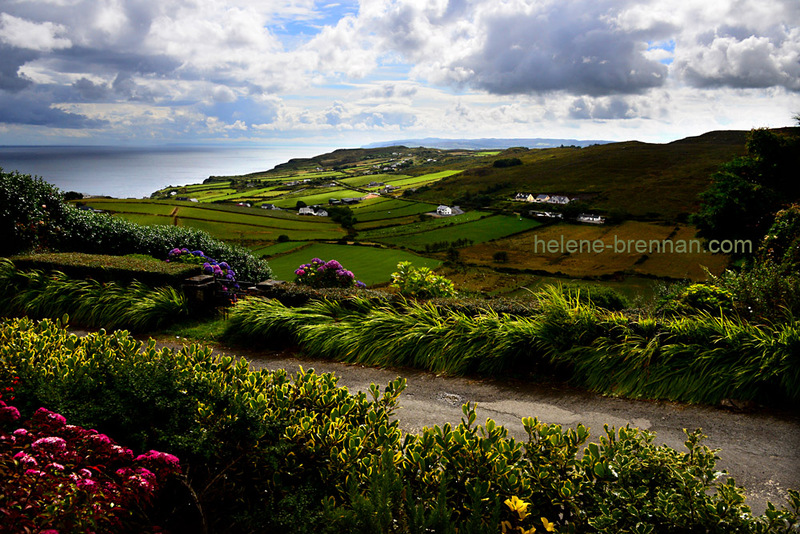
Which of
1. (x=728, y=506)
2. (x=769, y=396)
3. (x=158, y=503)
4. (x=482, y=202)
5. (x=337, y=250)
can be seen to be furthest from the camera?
(x=482, y=202)

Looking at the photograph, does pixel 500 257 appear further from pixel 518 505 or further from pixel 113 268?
pixel 518 505

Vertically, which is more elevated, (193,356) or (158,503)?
(193,356)

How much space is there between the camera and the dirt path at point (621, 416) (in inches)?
149

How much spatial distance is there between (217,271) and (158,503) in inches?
344

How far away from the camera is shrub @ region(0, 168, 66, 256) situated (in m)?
11.9

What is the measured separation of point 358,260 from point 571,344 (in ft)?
94.0

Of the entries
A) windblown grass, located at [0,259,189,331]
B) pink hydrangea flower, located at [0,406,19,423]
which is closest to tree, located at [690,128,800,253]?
windblown grass, located at [0,259,189,331]

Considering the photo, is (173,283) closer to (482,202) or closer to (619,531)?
(619,531)

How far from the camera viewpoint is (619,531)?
204cm

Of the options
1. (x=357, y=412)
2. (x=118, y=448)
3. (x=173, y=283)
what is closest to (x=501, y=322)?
(x=357, y=412)

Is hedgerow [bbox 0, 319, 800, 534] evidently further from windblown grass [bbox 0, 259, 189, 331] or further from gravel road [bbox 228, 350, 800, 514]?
windblown grass [bbox 0, 259, 189, 331]

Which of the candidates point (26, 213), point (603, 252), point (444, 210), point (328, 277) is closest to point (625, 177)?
point (444, 210)

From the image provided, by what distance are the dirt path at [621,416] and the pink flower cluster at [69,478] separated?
Result: 267 cm

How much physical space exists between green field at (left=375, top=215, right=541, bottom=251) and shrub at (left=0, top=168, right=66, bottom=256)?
3170cm
